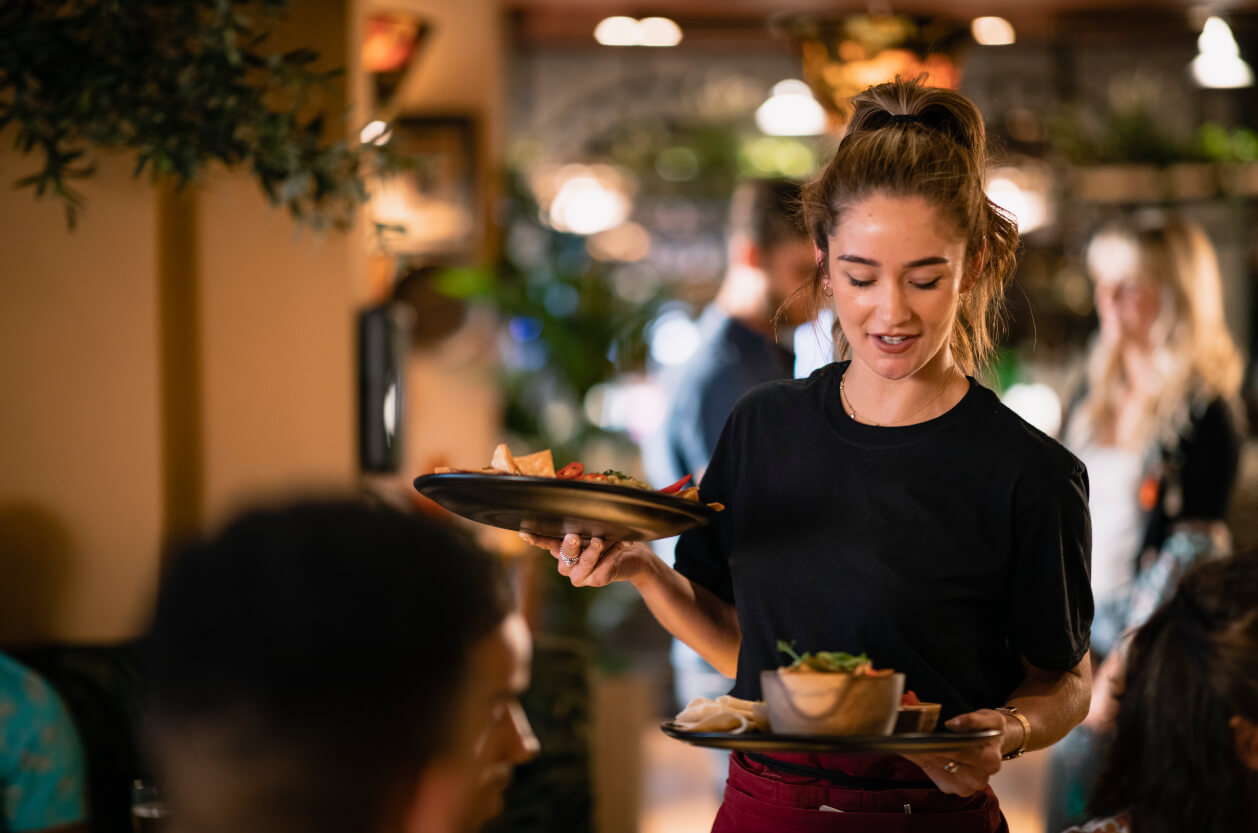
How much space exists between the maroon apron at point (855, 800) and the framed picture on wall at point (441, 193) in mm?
4564

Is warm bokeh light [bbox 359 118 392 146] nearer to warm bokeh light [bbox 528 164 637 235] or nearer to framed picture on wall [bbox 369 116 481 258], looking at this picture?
framed picture on wall [bbox 369 116 481 258]

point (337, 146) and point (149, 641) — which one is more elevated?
point (337, 146)

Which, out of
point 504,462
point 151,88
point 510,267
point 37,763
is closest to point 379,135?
point 151,88

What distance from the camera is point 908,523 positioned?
1482 millimetres

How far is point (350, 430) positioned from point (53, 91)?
150cm

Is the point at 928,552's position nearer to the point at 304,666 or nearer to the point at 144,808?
the point at 304,666

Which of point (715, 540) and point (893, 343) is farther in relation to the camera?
point (715, 540)

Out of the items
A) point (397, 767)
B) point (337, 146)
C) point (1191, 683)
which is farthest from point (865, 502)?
point (337, 146)

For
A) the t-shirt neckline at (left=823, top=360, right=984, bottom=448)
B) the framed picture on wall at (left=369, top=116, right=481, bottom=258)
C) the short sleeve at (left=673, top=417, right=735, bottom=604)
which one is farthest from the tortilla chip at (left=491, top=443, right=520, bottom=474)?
the framed picture on wall at (left=369, top=116, right=481, bottom=258)

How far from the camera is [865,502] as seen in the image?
1513 mm

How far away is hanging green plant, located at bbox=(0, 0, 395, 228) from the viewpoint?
8.17 feet

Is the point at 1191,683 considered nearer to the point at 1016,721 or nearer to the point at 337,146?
the point at 1016,721

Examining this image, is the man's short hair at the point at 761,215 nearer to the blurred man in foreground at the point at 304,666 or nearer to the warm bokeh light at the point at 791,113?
the blurred man in foreground at the point at 304,666

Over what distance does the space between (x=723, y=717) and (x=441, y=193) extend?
497cm
